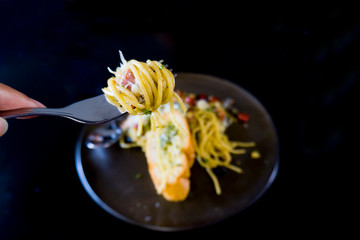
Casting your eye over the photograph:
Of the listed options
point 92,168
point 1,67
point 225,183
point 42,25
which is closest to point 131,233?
point 92,168

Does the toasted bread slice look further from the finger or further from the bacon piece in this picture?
the finger

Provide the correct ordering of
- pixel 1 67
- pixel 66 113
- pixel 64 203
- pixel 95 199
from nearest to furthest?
1. pixel 66 113
2. pixel 95 199
3. pixel 64 203
4. pixel 1 67

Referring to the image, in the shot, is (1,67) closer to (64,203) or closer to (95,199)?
(64,203)

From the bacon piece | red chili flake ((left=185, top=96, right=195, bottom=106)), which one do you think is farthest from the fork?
red chili flake ((left=185, top=96, right=195, bottom=106))

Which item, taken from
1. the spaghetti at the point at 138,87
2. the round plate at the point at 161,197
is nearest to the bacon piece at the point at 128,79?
the spaghetti at the point at 138,87

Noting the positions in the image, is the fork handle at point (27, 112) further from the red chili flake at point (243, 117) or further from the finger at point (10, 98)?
the red chili flake at point (243, 117)

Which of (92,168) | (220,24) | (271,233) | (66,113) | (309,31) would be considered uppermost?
(220,24)

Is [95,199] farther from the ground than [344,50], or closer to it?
closer to it
